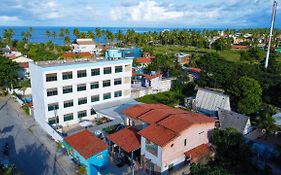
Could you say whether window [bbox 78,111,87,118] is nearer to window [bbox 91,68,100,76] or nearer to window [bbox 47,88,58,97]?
window [bbox 47,88,58,97]

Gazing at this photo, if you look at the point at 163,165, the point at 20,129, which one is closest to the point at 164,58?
the point at 20,129

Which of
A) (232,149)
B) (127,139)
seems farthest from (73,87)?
(232,149)

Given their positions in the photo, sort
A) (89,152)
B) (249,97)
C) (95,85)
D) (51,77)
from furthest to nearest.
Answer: (95,85)
(249,97)
(51,77)
(89,152)

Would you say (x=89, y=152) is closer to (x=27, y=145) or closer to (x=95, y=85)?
(x=27, y=145)

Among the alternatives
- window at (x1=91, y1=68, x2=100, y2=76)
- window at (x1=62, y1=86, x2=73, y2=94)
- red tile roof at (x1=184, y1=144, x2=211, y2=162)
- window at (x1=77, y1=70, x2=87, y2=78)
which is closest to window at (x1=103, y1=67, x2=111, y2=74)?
window at (x1=91, y1=68, x2=100, y2=76)

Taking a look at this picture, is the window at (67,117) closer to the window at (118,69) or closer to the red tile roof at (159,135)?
the window at (118,69)
